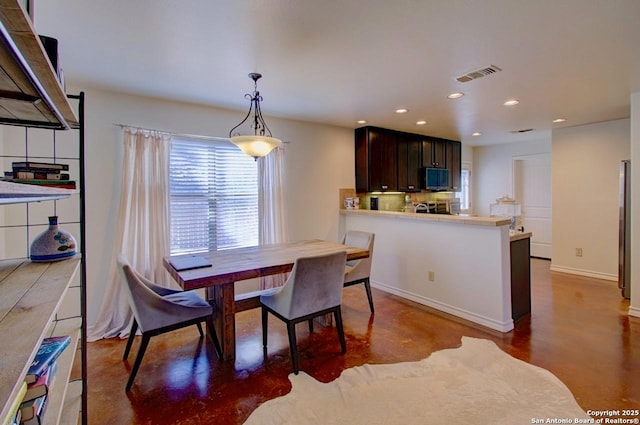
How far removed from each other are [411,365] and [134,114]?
345cm

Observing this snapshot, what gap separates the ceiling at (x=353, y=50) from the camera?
5.74ft

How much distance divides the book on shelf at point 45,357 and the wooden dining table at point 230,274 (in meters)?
0.83

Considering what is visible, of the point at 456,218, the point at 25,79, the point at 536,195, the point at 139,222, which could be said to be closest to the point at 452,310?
the point at 456,218

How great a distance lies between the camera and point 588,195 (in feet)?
15.7

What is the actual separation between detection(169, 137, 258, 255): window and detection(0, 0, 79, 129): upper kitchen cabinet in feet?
6.87

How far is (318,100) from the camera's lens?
3.41 metres

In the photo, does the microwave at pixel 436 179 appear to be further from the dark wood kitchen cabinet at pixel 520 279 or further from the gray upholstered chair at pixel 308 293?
the gray upholstered chair at pixel 308 293

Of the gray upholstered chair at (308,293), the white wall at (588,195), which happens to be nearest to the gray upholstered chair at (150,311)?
the gray upholstered chair at (308,293)

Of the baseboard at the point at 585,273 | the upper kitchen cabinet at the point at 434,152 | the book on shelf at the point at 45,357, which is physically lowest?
the baseboard at the point at 585,273

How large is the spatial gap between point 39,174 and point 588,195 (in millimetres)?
6281

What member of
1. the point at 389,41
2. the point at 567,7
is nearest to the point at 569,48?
the point at 567,7

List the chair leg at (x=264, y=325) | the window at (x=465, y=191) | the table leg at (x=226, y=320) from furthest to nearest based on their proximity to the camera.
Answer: the window at (x=465, y=191) → the chair leg at (x=264, y=325) → the table leg at (x=226, y=320)

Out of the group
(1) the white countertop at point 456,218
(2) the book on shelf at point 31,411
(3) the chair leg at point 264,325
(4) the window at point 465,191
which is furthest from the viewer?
(4) the window at point 465,191

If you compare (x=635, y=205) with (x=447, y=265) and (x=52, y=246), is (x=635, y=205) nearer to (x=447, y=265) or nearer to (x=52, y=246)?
(x=447, y=265)
